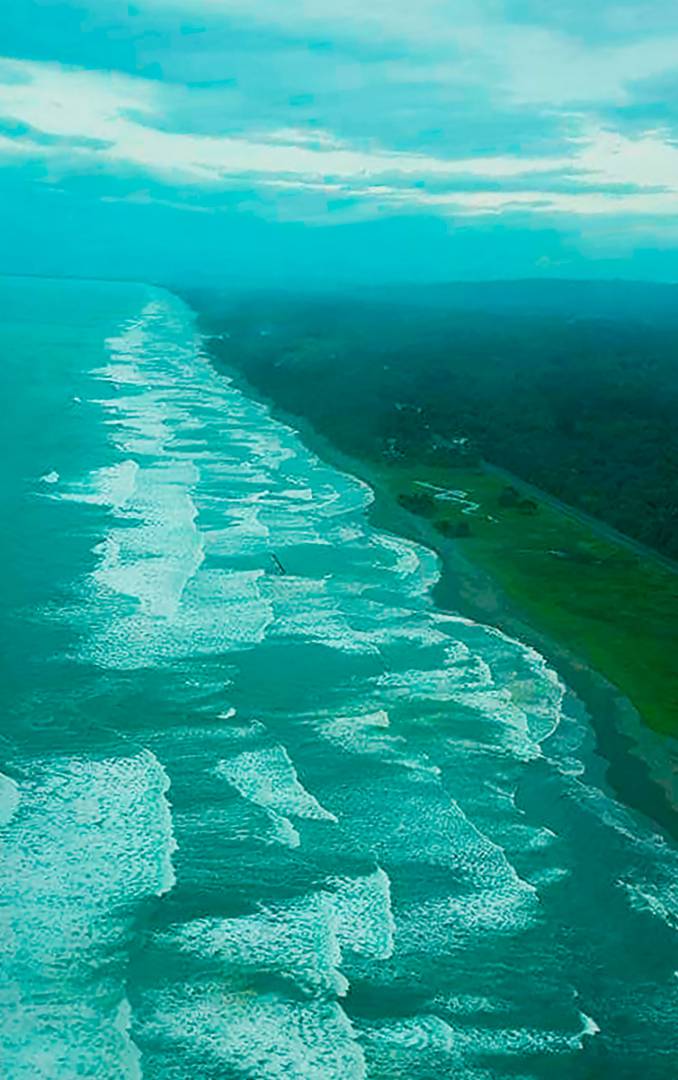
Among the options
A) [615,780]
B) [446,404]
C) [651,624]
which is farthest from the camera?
[446,404]

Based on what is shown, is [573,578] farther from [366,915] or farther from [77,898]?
[77,898]

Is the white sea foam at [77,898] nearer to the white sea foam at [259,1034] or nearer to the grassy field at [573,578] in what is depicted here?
the white sea foam at [259,1034]

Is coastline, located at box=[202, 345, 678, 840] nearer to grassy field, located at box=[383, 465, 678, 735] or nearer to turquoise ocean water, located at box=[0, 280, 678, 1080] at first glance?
grassy field, located at box=[383, 465, 678, 735]

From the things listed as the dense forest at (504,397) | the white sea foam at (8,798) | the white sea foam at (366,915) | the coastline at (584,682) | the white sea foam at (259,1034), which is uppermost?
the dense forest at (504,397)

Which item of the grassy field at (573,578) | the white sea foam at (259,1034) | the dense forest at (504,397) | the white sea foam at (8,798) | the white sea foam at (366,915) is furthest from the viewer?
the dense forest at (504,397)

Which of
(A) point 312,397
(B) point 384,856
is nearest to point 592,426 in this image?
(A) point 312,397

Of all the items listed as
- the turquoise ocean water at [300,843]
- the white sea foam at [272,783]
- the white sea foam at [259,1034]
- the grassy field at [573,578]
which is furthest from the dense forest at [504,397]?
the white sea foam at [259,1034]

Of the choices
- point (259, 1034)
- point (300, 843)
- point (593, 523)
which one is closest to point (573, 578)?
point (593, 523)

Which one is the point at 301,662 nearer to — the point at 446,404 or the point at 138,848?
the point at 138,848
